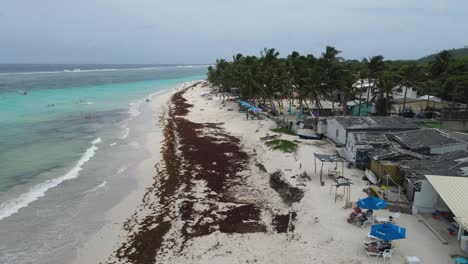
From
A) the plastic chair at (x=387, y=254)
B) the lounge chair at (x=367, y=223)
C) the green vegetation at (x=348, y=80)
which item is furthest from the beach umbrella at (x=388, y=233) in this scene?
the green vegetation at (x=348, y=80)

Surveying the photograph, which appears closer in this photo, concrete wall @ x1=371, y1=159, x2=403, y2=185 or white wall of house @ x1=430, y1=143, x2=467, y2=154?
concrete wall @ x1=371, y1=159, x2=403, y2=185

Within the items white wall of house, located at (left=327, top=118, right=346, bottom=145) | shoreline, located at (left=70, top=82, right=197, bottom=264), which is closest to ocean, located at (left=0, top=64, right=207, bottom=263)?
shoreline, located at (left=70, top=82, right=197, bottom=264)

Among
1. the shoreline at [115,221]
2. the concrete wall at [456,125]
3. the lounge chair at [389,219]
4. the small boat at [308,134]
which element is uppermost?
the concrete wall at [456,125]

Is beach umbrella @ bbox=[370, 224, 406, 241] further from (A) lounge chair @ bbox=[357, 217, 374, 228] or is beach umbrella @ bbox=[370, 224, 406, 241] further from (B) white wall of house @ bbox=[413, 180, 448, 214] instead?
(B) white wall of house @ bbox=[413, 180, 448, 214]

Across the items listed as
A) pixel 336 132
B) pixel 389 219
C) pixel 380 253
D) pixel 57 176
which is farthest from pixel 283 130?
pixel 380 253

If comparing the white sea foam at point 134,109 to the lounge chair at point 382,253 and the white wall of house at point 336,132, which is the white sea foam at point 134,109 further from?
the lounge chair at point 382,253

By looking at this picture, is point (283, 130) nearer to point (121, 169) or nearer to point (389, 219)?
point (121, 169)

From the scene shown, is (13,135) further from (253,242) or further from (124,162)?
(253,242)
